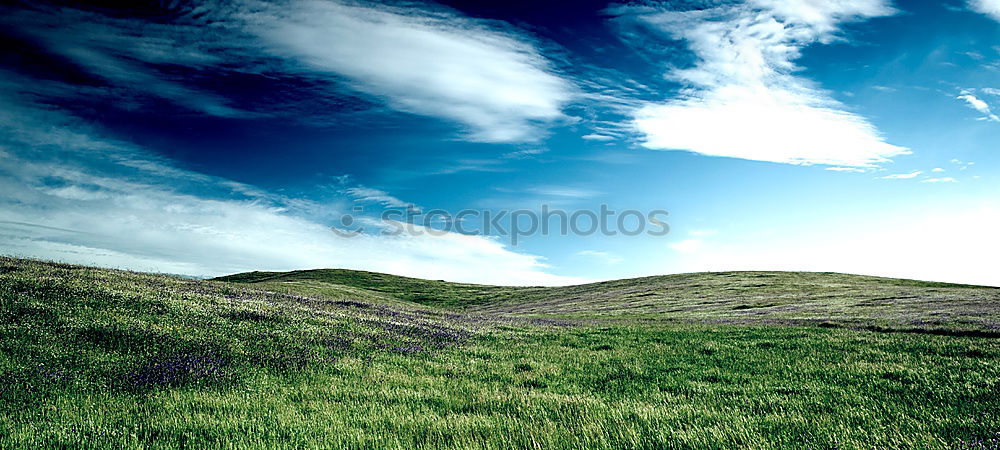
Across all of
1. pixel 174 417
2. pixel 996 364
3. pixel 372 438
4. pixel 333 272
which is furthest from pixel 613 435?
pixel 333 272

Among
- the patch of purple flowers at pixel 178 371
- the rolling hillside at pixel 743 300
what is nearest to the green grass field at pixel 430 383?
the patch of purple flowers at pixel 178 371

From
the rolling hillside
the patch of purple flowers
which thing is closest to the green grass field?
the patch of purple flowers

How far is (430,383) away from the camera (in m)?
10.8

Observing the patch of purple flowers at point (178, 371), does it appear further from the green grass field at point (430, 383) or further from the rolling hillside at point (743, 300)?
the rolling hillside at point (743, 300)

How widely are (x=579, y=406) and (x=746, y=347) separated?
10988 millimetres

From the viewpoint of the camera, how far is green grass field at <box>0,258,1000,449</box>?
7023mm

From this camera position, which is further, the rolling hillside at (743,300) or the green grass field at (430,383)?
the rolling hillside at (743,300)

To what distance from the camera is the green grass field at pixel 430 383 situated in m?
7.02

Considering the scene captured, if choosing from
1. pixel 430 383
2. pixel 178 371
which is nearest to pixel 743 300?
pixel 430 383

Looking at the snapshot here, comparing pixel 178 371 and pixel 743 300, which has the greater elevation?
pixel 178 371

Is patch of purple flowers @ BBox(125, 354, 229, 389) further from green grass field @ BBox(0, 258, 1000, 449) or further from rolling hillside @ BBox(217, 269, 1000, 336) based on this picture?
rolling hillside @ BBox(217, 269, 1000, 336)

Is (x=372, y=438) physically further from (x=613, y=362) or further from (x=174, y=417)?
(x=613, y=362)

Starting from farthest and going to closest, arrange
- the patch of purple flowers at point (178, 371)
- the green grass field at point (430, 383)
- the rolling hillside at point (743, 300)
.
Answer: the rolling hillside at point (743, 300), the patch of purple flowers at point (178, 371), the green grass field at point (430, 383)

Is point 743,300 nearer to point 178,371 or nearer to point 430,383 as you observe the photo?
point 430,383
